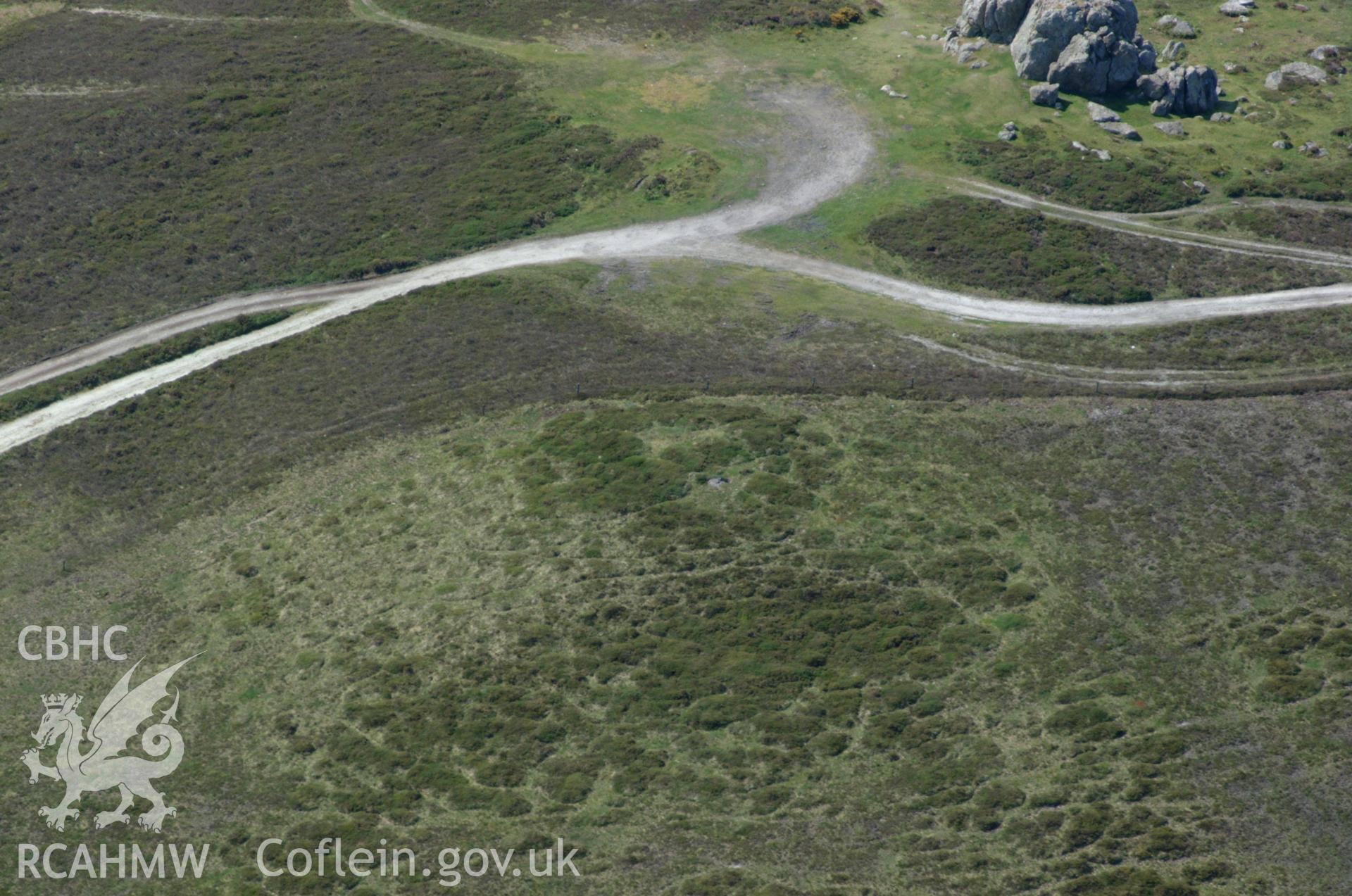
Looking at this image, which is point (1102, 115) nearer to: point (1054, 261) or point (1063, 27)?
point (1063, 27)

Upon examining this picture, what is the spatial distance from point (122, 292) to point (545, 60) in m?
52.2

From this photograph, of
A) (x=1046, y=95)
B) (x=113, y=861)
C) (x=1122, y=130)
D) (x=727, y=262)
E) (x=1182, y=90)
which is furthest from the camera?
(x=1046, y=95)

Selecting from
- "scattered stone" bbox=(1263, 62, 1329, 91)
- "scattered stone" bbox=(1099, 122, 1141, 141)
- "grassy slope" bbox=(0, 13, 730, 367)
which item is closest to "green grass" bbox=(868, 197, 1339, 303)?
"scattered stone" bbox=(1099, 122, 1141, 141)

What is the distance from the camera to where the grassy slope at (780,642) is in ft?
185

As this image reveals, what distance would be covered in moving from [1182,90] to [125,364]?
332 feet

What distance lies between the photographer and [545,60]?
415ft

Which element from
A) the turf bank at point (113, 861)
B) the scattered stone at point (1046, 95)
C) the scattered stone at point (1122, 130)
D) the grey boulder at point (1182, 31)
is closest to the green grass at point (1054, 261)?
the scattered stone at point (1122, 130)

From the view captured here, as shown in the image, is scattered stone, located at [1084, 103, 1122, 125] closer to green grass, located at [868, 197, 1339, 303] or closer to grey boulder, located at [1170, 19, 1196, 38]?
green grass, located at [868, 197, 1339, 303]

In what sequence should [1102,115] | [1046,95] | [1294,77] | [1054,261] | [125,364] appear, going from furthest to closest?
[1294,77] < [1046,95] < [1102,115] < [1054,261] < [125,364]

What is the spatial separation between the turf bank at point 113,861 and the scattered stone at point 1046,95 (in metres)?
99.7

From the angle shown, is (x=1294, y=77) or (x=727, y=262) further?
(x=1294, y=77)

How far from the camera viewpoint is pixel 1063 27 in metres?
115

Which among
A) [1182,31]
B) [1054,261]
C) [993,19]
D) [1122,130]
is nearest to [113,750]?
[1054,261]

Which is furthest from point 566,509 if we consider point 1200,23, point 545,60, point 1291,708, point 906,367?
point 1200,23
